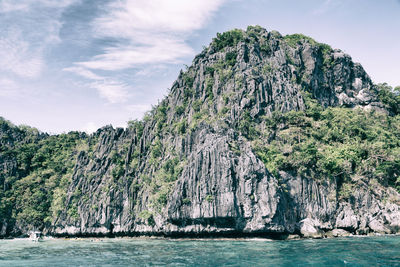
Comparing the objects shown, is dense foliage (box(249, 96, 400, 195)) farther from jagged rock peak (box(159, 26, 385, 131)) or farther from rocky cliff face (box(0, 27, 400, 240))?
jagged rock peak (box(159, 26, 385, 131))

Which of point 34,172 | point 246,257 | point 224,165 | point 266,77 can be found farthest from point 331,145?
point 34,172

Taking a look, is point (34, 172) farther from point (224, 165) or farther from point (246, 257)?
point (246, 257)

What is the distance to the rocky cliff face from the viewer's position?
45.3 metres

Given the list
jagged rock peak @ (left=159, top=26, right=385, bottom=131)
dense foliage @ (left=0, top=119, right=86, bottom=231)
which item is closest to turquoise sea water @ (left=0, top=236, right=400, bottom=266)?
jagged rock peak @ (left=159, top=26, right=385, bottom=131)

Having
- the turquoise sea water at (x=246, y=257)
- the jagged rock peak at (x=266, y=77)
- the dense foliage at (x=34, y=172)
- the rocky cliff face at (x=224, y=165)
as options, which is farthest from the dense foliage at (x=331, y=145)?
the dense foliage at (x=34, y=172)

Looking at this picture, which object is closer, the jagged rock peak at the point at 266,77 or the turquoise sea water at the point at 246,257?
the turquoise sea water at the point at 246,257

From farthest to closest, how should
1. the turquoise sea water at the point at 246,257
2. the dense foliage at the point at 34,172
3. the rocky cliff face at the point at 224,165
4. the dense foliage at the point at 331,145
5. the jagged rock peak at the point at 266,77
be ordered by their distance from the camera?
1. the dense foliage at the point at 34,172
2. the jagged rock peak at the point at 266,77
3. the dense foliage at the point at 331,145
4. the rocky cliff face at the point at 224,165
5. the turquoise sea water at the point at 246,257

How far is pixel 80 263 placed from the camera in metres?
28.3

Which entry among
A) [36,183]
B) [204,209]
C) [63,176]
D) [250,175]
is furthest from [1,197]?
[250,175]

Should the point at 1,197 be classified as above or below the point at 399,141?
below

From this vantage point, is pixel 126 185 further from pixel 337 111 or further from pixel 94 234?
pixel 337 111

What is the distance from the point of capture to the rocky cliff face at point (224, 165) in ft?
149

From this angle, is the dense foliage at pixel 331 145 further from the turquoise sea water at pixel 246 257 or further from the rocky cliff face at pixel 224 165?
the turquoise sea water at pixel 246 257

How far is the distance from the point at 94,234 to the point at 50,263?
108 feet
